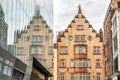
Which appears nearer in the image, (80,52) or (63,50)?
(80,52)

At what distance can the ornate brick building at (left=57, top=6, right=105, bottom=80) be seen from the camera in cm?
6938

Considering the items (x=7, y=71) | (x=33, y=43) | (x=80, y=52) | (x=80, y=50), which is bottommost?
(x=7, y=71)

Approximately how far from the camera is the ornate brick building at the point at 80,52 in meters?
69.4

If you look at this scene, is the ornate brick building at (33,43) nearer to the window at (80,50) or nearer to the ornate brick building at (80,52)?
the ornate brick building at (80,52)

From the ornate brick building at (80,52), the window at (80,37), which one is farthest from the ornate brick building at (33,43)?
the window at (80,37)

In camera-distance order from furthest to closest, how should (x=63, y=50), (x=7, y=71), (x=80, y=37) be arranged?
1. (x=80, y=37)
2. (x=63, y=50)
3. (x=7, y=71)

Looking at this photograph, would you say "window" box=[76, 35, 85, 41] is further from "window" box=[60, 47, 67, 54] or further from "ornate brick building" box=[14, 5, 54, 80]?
"ornate brick building" box=[14, 5, 54, 80]

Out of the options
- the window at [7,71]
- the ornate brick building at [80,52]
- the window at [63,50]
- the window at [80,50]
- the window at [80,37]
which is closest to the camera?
the window at [7,71]

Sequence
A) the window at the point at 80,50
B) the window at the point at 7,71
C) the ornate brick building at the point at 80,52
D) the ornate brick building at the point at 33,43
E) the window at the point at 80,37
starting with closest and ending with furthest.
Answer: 1. the window at the point at 7,71
2. the ornate brick building at the point at 33,43
3. the ornate brick building at the point at 80,52
4. the window at the point at 80,50
5. the window at the point at 80,37

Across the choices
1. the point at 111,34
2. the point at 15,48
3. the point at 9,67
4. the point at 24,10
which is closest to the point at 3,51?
the point at 9,67

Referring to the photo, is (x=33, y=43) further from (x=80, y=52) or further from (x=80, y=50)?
(x=80, y=50)

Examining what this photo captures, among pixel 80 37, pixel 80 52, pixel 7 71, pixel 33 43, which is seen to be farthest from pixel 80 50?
pixel 7 71

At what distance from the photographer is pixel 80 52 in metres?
69.8

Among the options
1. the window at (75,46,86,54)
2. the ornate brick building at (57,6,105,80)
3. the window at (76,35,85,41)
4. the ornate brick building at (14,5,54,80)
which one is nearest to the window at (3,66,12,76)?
the ornate brick building at (14,5,54,80)
